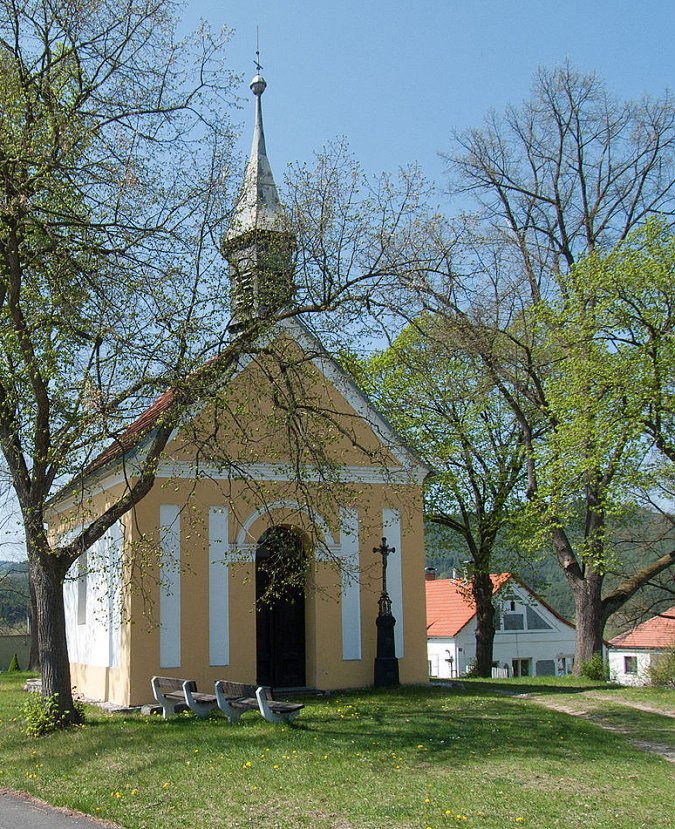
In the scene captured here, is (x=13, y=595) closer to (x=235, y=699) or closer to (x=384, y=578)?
(x=384, y=578)

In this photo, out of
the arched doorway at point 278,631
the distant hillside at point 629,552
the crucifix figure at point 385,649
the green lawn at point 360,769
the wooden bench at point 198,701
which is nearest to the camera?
the green lawn at point 360,769

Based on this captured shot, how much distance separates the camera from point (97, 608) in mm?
17000

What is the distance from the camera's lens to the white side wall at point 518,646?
134 ft

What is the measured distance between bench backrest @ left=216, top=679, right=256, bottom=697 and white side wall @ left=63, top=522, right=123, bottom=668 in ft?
9.73

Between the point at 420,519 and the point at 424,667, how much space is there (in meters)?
3.03

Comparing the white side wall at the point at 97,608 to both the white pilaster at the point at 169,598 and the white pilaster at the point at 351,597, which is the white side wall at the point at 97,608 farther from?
the white pilaster at the point at 351,597

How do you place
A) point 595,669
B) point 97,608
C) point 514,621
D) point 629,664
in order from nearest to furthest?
1. point 97,608
2. point 595,669
3. point 514,621
4. point 629,664

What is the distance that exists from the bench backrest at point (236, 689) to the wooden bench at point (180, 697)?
0.38m

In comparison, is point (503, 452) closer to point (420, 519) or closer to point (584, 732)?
point (420, 519)

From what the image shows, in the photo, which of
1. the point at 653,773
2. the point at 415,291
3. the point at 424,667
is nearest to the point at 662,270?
the point at 415,291

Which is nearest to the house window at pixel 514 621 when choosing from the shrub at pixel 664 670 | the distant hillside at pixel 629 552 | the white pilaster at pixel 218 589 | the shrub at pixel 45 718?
the distant hillside at pixel 629 552

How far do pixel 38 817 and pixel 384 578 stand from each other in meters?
9.59

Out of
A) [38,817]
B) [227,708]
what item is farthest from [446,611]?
[38,817]

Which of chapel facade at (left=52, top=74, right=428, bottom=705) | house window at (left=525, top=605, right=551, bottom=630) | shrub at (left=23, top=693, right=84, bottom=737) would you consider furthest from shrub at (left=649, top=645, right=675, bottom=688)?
house window at (left=525, top=605, right=551, bottom=630)
